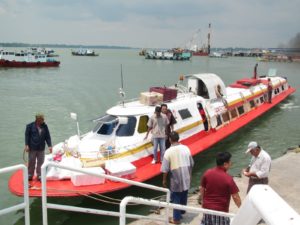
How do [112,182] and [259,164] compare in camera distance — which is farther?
[112,182]

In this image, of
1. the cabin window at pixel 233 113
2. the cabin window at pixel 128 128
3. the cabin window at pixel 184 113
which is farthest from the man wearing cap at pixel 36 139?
the cabin window at pixel 233 113

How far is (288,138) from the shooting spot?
18469 millimetres

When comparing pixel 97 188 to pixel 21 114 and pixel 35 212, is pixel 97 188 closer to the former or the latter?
pixel 35 212

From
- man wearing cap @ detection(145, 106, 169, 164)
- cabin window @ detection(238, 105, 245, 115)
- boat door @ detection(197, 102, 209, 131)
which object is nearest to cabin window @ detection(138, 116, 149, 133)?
man wearing cap @ detection(145, 106, 169, 164)

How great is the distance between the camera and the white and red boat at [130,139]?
9.06m

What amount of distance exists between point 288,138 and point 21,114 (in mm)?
17283

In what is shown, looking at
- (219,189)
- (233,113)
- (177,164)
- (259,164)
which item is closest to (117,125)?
(177,164)

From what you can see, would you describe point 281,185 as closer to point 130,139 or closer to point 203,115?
point 130,139

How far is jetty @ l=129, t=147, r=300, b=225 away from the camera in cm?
788

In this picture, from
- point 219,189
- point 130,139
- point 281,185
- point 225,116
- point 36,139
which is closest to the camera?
point 219,189

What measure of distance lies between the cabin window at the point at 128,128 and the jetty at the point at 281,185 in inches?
113

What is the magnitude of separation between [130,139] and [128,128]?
1.44 ft

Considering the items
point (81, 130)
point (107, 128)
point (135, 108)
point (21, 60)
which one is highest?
point (21, 60)

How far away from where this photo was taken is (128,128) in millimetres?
11078
